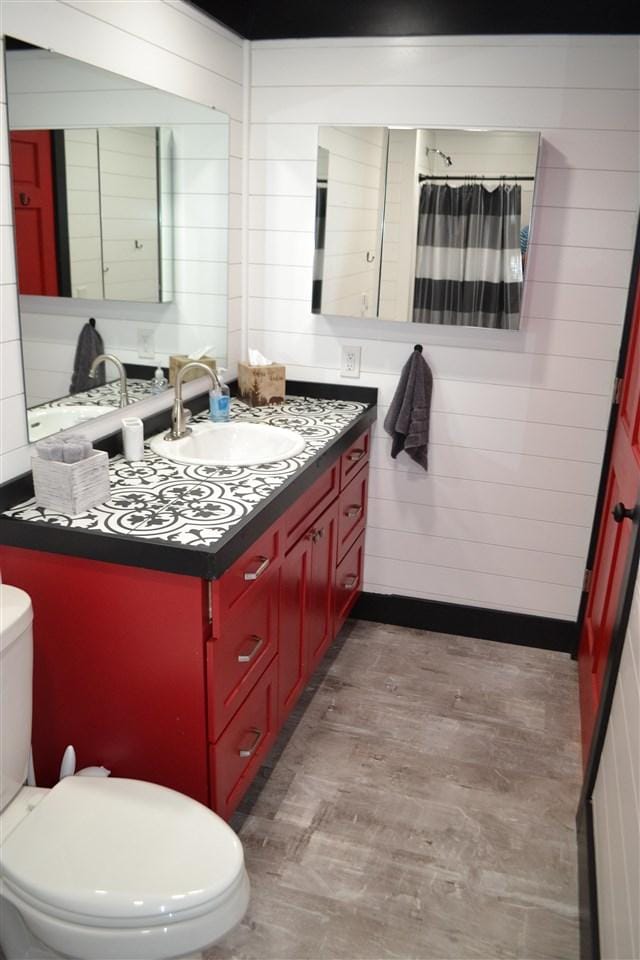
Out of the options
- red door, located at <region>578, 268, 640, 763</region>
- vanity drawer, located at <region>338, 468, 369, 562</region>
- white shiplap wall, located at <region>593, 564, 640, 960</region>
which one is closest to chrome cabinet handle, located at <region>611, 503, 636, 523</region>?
red door, located at <region>578, 268, 640, 763</region>

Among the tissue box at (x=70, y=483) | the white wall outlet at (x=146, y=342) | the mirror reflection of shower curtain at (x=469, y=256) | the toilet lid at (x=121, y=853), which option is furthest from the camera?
the mirror reflection of shower curtain at (x=469, y=256)

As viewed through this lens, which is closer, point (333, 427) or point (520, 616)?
point (333, 427)

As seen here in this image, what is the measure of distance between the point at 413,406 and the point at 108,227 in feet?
3.97

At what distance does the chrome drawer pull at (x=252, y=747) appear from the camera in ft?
6.42

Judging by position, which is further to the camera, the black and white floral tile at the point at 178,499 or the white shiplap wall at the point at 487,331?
the white shiplap wall at the point at 487,331

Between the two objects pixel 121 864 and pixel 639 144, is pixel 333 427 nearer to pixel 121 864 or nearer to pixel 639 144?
pixel 639 144

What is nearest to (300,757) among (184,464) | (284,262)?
(184,464)

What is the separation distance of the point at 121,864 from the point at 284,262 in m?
2.09

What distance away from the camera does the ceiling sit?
2.33 metres

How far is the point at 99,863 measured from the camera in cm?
140

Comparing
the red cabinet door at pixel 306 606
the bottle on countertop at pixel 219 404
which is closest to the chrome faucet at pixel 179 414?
the bottle on countertop at pixel 219 404

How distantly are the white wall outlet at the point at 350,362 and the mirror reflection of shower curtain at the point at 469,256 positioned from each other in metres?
0.30

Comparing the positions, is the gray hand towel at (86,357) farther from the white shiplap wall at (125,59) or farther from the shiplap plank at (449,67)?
the shiplap plank at (449,67)

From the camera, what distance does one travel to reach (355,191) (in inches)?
104
